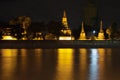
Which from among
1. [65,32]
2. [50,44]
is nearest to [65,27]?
[65,32]

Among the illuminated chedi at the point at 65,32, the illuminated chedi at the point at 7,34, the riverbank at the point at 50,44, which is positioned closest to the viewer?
the riverbank at the point at 50,44

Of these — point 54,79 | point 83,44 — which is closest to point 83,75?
point 54,79

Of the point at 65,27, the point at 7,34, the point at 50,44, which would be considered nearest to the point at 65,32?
the point at 65,27

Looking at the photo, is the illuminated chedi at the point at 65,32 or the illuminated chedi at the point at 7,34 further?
the illuminated chedi at the point at 65,32

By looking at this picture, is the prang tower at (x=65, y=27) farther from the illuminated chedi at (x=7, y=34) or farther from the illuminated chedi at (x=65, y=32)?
the illuminated chedi at (x=7, y=34)

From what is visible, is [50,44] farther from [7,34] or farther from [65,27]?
[65,27]

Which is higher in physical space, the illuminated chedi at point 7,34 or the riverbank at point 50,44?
the illuminated chedi at point 7,34

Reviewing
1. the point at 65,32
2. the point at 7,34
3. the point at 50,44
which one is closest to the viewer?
the point at 50,44

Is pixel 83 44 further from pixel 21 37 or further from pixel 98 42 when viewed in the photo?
pixel 21 37

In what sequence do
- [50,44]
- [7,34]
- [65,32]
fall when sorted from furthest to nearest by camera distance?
[65,32] < [7,34] < [50,44]

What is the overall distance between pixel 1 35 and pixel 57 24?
67.9ft

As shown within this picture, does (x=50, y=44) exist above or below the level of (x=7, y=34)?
below

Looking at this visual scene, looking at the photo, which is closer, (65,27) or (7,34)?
(7,34)

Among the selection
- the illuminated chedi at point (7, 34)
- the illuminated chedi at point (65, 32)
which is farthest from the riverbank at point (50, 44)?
the illuminated chedi at point (65, 32)
